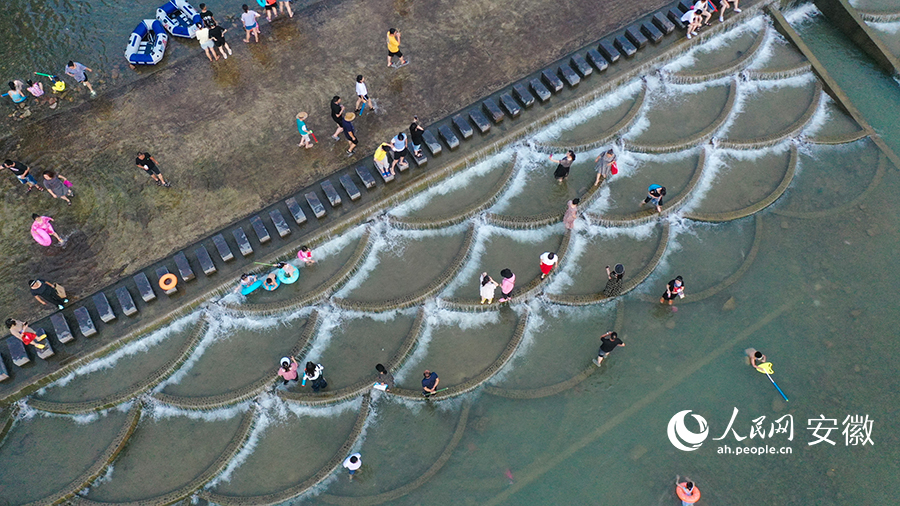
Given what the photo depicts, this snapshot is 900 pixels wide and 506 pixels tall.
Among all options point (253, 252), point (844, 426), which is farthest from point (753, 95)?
point (253, 252)

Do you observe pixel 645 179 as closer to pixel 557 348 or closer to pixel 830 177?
pixel 830 177

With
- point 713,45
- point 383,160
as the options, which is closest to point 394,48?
point 383,160

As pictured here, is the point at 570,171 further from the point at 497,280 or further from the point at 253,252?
the point at 253,252

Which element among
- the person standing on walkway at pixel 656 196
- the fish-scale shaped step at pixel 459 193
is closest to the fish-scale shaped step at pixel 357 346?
the fish-scale shaped step at pixel 459 193

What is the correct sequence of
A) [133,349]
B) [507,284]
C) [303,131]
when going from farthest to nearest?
[303,131]
[133,349]
[507,284]

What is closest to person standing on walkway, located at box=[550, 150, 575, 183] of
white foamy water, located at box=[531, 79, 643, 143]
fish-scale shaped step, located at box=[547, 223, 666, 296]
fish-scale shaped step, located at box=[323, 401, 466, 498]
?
white foamy water, located at box=[531, 79, 643, 143]

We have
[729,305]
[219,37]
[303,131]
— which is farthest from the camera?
[219,37]

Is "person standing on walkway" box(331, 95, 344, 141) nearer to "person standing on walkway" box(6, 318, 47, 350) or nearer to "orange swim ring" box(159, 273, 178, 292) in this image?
"orange swim ring" box(159, 273, 178, 292)
